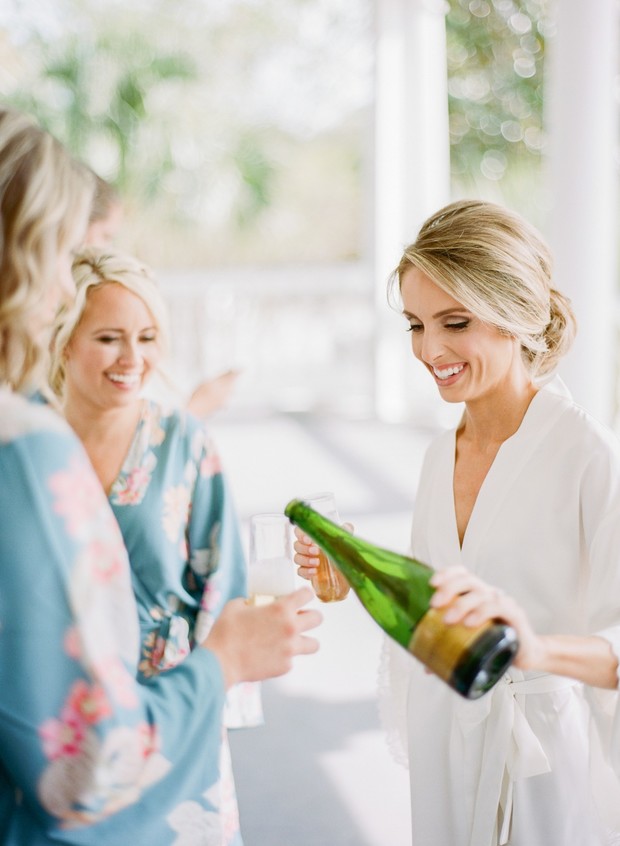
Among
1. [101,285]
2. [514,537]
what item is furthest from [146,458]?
[514,537]

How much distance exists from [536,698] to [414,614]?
439 millimetres

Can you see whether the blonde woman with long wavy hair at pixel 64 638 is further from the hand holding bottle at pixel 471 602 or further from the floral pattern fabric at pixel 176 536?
the floral pattern fabric at pixel 176 536

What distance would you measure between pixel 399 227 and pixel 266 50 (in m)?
3.52

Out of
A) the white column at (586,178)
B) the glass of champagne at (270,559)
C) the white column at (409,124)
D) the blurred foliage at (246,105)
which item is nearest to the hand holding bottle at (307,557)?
the glass of champagne at (270,559)

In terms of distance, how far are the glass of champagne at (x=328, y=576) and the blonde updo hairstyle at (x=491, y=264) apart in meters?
0.36

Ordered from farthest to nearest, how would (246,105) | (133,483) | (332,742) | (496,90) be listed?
(496,90), (246,105), (332,742), (133,483)

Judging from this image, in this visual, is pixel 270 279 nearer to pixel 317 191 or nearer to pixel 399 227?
pixel 399 227

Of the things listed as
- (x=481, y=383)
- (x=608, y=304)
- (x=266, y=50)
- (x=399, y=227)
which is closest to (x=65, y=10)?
(x=266, y=50)

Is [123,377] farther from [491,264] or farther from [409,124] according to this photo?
[409,124]

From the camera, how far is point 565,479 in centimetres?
132

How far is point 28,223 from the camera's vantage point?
35.8 inches

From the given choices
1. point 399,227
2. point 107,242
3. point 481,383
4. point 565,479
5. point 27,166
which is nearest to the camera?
point 27,166

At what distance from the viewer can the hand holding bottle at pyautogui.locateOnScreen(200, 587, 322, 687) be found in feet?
3.36

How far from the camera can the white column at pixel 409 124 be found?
688 cm
